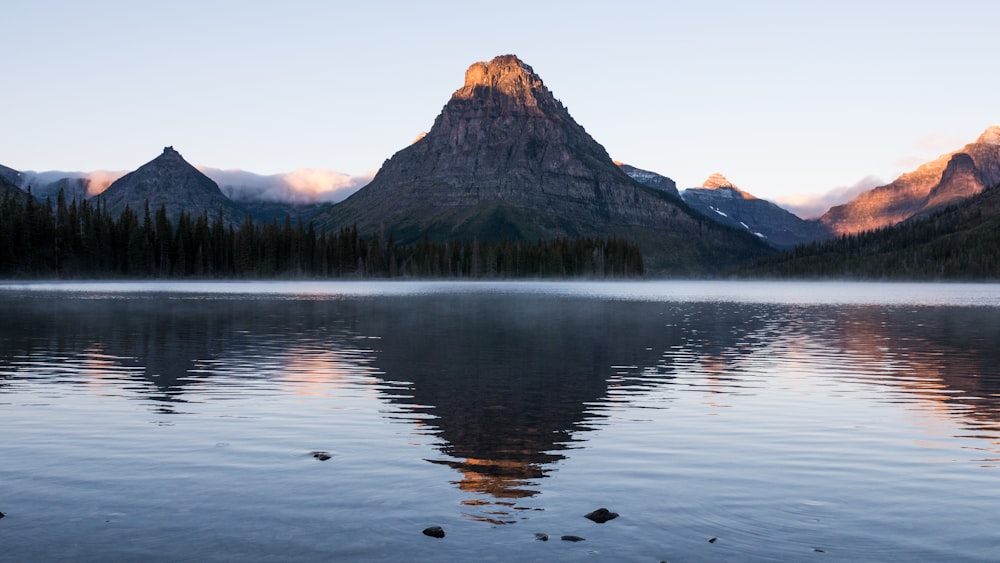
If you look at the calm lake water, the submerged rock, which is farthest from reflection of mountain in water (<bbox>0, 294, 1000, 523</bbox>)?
the submerged rock

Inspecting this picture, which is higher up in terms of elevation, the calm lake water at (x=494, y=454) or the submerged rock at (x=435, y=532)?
the submerged rock at (x=435, y=532)

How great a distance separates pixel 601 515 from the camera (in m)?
16.7

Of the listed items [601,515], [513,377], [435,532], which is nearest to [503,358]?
[513,377]

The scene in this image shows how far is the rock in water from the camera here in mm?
16547

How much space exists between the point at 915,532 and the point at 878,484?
13.5ft

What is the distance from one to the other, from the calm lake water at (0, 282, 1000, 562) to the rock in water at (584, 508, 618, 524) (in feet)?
1.19

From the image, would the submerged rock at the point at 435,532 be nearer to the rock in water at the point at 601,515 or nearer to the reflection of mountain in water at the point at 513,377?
the reflection of mountain in water at the point at 513,377

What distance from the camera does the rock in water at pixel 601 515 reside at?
16547 millimetres

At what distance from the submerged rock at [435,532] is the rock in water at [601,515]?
9.57ft

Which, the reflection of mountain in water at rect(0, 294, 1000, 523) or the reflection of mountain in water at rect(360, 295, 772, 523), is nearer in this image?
the reflection of mountain in water at rect(360, 295, 772, 523)

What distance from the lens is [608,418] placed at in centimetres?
2922

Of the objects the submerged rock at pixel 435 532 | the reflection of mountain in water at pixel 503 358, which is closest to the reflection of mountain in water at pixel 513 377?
the reflection of mountain in water at pixel 503 358

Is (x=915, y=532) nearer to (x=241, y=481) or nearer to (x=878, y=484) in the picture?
(x=878, y=484)

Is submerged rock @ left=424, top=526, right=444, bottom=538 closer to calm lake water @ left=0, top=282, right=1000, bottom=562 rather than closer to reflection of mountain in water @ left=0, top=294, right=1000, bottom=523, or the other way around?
calm lake water @ left=0, top=282, right=1000, bottom=562
